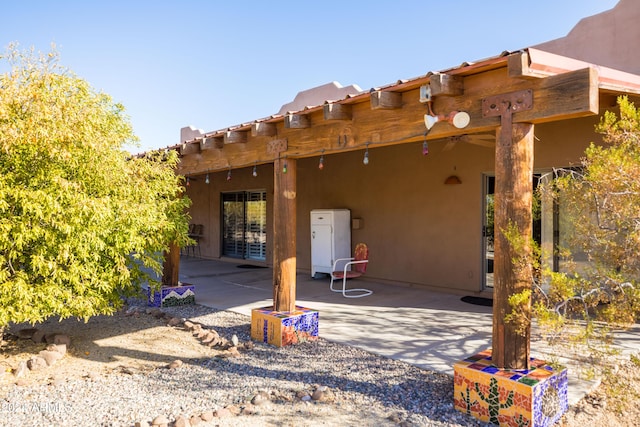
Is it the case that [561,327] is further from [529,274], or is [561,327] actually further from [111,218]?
[111,218]

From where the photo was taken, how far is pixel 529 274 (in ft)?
9.28

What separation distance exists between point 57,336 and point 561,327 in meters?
4.68

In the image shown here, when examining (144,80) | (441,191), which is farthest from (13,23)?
(441,191)

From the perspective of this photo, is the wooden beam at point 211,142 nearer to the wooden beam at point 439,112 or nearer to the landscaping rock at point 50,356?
the wooden beam at point 439,112

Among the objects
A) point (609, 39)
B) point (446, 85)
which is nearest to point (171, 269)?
point (446, 85)

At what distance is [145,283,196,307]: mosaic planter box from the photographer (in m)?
6.59

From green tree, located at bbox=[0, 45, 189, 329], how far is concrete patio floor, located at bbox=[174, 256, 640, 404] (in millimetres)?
2413

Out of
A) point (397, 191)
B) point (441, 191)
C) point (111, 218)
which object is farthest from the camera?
point (397, 191)

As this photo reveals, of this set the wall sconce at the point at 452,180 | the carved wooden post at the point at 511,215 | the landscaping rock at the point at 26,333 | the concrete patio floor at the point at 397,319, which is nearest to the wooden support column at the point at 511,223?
the carved wooden post at the point at 511,215

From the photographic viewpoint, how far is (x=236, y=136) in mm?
5453

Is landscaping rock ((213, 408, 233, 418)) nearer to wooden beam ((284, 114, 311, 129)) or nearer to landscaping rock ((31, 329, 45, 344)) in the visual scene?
wooden beam ((284, 114, 311, 129))

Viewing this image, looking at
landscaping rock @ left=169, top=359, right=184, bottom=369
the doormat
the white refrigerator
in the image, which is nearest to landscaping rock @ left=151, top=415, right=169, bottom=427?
landscaping rock @ left=169, top=359, right=184, bottom=369

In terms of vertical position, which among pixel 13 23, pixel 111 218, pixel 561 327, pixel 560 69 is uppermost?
pixel 13 23

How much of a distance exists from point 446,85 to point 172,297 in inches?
202
